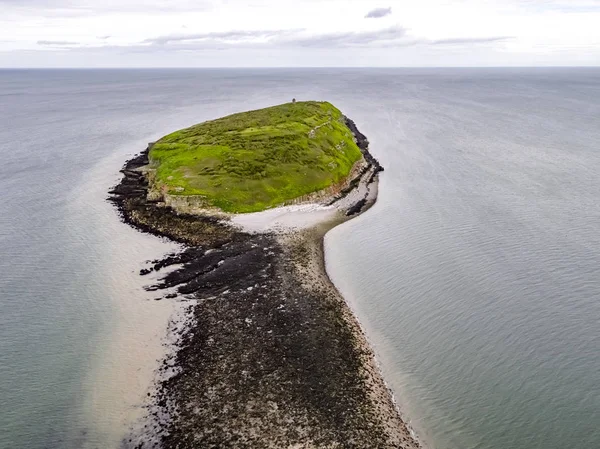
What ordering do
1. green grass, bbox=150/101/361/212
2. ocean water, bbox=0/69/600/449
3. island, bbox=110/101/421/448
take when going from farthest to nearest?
1. green grass, bbox=150/101/361/212
2. ocean water, bbox=0/69/600/449
3. island, bbox=110/101/421/448

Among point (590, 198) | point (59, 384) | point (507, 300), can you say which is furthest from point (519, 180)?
point (59, 384)

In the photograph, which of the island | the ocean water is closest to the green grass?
the island

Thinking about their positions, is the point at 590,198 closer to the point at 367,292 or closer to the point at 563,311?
the point at 563,311

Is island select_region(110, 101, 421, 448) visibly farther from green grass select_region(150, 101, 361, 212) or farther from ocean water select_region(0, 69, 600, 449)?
ocean water select_region(0, 69, 600, 449)

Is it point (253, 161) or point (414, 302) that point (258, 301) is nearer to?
point (414, 302)

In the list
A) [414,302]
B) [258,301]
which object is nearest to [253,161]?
[258,301]

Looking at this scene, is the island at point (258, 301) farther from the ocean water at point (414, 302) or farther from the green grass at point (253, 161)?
the ocean water at point (414, 302)
